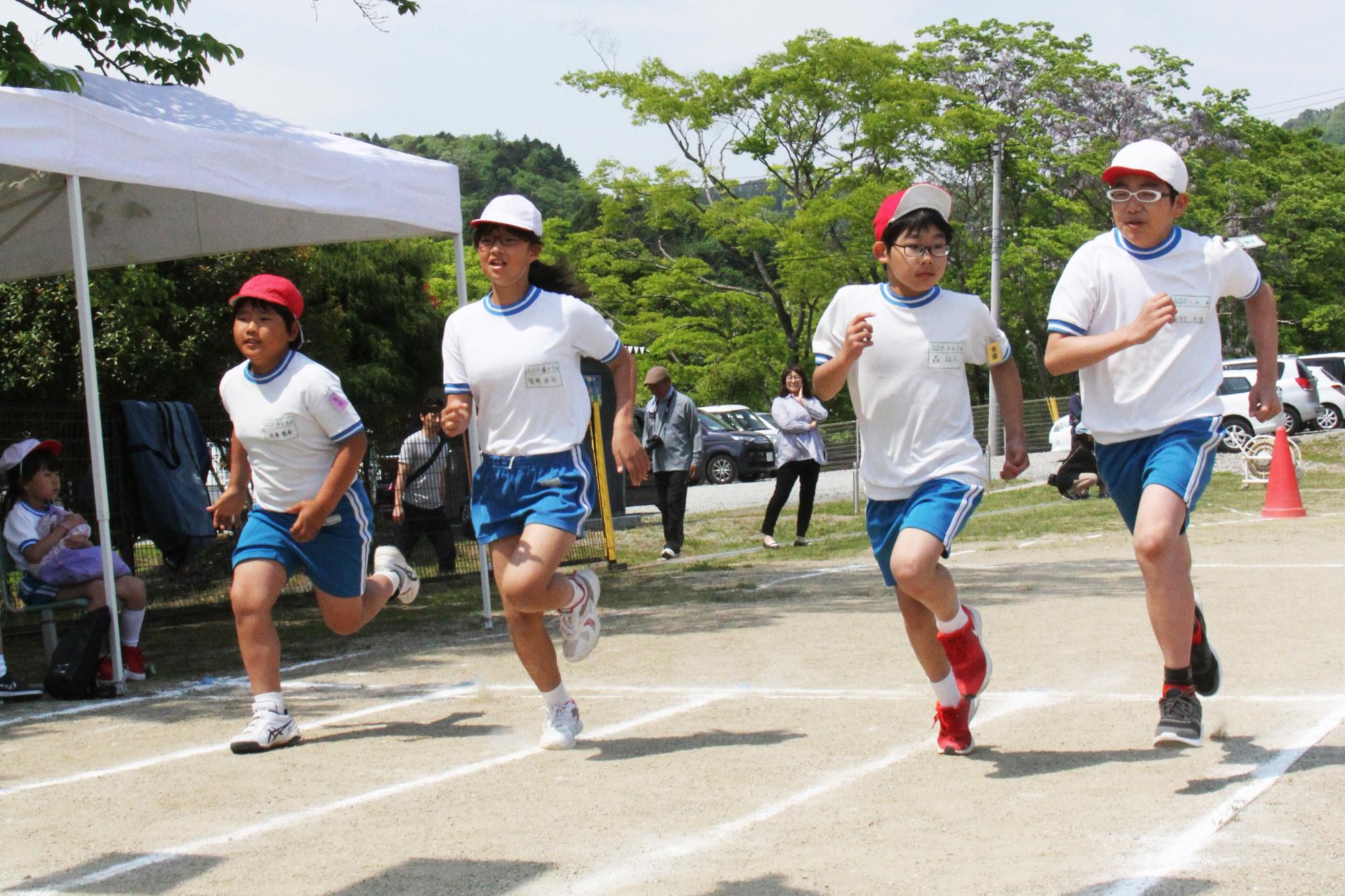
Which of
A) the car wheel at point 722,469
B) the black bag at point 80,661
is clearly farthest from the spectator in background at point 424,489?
the car wheel at point 722,469

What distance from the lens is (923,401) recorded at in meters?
4.87

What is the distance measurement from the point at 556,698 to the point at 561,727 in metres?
0.12

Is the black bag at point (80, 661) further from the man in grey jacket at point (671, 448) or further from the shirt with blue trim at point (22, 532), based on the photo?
the man in grey jacket at point (671, 448)

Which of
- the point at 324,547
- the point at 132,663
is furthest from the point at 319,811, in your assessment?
the point at 132,663

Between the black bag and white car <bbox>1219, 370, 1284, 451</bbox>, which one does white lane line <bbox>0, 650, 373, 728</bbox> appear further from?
white car <bbox>1219, 370, 1284, 451</bbox>

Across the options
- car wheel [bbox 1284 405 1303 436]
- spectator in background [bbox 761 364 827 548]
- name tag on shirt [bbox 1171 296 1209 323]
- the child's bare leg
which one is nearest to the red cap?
the child's bare leg

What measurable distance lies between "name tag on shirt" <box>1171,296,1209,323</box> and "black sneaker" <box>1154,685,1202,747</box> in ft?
4.04

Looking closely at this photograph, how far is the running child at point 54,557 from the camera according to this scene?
→ 24.8ft

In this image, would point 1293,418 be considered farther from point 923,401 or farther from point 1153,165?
point 923,401

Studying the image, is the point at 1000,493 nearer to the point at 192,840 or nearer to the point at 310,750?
the point at 310,750

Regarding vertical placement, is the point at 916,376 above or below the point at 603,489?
above

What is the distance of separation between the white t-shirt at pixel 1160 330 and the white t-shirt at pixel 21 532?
5.53m

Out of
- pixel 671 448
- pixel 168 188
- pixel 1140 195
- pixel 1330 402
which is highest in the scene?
pixel 168 188

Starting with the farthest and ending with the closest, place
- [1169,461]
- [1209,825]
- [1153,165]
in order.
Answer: [1153,165]
[1169,461]
[1209,825]
